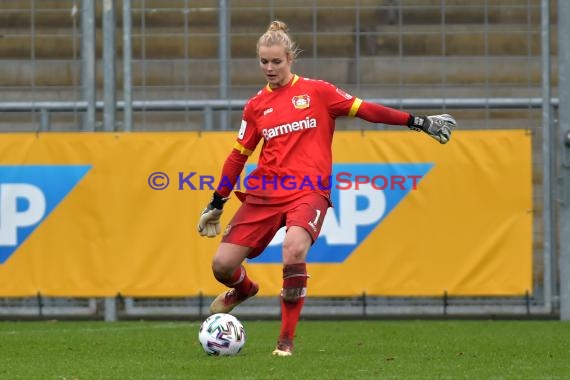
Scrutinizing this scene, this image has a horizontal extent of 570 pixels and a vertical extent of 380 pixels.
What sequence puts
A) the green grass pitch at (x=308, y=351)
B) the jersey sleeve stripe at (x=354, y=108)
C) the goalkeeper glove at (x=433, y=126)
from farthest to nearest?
the jersey sleeve stripe at (x=354, y=108) → the goalkeeper glove at (x=433, y=126) → the green grass pitch at (x=308, y=351)

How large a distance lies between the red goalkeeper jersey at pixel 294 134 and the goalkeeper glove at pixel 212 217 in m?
0.29

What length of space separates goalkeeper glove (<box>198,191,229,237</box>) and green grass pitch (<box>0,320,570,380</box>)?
72 cm

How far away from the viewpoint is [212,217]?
28.0ft

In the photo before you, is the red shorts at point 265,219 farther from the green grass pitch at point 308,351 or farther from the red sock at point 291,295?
the green grass pitch at point 308,351

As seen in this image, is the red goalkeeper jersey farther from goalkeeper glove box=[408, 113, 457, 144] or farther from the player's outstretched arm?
goalkeeper glove box=[408, 113, 457, 144]

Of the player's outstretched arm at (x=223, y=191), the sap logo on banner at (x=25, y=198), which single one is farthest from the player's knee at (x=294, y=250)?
the sap logo on banner at (x=25, y=198)

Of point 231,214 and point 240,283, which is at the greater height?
point 231,214

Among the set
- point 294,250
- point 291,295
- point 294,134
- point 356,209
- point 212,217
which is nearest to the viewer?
point 294,250

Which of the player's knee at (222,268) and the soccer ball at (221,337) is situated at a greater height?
the player's knee at (222,268)

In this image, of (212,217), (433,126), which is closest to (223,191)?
(212,217)

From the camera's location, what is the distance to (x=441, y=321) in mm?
11562

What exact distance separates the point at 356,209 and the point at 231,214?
3.27 ft

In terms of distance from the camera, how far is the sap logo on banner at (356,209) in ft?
37.2

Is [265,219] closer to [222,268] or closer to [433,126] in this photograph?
[222,268]
